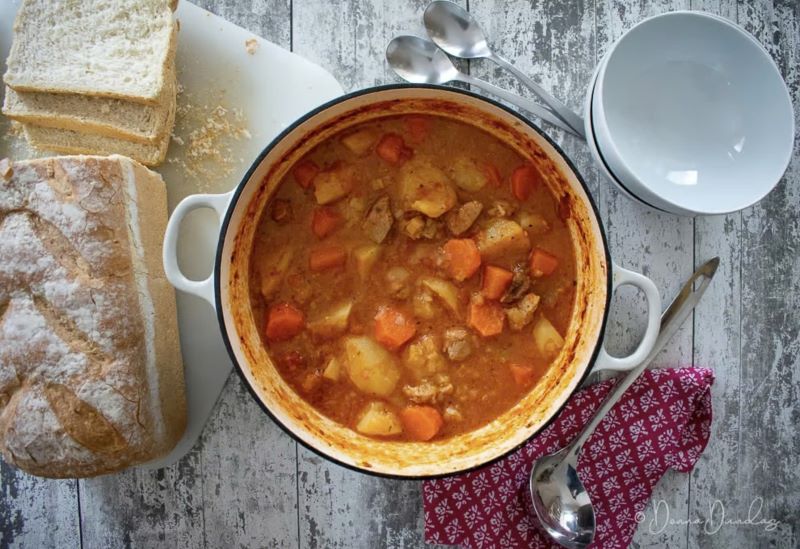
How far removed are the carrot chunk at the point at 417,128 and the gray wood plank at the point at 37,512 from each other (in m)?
2.09

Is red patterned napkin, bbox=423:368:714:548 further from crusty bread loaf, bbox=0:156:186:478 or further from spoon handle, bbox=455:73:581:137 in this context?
crusty bread loaf, bbox=0:156:186:478

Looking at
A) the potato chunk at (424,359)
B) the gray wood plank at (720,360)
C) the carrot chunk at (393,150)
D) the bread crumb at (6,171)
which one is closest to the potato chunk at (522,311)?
the potato chunk at (424,359)

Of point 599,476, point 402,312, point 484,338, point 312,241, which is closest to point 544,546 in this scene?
point 599,476

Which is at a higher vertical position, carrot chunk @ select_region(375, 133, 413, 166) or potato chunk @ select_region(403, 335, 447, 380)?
Result: carrot chunk @ select_region(375, 133, 413, 166)

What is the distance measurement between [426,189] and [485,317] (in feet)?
1.77

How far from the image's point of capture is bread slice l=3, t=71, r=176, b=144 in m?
2.66

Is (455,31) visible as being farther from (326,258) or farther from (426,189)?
(326,258)

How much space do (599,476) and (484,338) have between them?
85 centimetres

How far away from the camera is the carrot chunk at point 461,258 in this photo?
251 cm

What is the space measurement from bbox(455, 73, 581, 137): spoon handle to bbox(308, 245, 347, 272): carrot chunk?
0.90m

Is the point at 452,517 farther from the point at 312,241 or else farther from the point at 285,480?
the point at 312,241

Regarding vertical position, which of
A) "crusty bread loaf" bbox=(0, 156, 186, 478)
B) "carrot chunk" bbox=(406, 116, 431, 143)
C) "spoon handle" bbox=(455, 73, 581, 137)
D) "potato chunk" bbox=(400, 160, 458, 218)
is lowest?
Answer: "crusty bread loaf" bbox=(0, 156, 186, 478)

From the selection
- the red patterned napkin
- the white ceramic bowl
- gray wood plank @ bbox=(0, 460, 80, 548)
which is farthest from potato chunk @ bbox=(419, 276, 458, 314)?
gray wood plank @ bbox=(0, 460, 80, 548)

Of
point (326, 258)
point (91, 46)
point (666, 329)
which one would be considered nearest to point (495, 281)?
point (326, 258)
